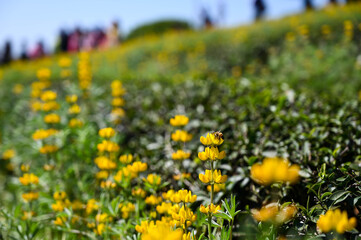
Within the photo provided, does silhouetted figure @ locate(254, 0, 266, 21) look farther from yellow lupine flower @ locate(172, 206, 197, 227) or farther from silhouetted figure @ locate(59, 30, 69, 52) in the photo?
yellow lupine flower @ locate(172, 206, 197, 227)

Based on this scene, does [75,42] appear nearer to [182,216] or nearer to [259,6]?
[259,6]

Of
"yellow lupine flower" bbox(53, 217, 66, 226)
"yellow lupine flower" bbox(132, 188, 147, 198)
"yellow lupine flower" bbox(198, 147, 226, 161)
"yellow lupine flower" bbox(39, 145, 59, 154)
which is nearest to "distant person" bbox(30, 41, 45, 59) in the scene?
"yellow lupine flower" bbox(39, 145, 59, 154)

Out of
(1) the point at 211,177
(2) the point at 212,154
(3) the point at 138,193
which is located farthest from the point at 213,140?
(3) the point at 138,193

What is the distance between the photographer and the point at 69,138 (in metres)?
2.96

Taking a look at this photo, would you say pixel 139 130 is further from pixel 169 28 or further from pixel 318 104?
pixel 169 28

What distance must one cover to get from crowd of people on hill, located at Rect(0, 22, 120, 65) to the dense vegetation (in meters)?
9.10

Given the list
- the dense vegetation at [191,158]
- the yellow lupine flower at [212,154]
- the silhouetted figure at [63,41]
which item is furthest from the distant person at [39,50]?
the yellow lupine flower at [212,154]

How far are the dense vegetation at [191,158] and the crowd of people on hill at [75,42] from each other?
9101 mm

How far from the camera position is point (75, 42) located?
570 inches

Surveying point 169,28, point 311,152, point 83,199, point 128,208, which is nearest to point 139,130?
point 83,199

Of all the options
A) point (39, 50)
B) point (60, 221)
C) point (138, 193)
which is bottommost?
point (60, 221)

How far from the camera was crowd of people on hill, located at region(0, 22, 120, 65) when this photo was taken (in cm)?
1388

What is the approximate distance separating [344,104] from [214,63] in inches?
216

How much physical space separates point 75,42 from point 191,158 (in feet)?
46.3
